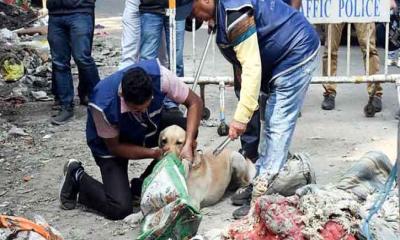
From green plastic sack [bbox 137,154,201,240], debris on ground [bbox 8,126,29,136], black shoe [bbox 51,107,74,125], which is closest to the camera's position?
green plastic sack [bbox 137,154,201,240]

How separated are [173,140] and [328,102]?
3286mm

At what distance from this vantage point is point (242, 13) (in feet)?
17.4

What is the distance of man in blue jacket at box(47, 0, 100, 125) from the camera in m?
8.32

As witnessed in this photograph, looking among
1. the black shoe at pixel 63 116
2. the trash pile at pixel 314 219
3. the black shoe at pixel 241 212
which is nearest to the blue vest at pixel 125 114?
the black shoe at pixel 241 212

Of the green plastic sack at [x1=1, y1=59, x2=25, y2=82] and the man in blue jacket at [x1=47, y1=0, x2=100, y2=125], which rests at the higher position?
the man in blue jacket at [x1=47, y1=0, x2=100, y2=125]

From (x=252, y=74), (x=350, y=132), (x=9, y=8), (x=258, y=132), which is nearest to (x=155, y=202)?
(x=252, y=74)

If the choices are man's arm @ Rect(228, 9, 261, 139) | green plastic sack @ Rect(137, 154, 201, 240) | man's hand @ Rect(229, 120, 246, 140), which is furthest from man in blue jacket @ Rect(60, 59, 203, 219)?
man's arm @ Rect(228, 9, 261, 139)

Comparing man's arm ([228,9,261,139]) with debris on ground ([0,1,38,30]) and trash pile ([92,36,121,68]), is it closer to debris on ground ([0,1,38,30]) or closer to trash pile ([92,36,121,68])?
trash pile ([92,36,121,68])

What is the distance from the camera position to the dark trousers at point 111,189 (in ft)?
19.2

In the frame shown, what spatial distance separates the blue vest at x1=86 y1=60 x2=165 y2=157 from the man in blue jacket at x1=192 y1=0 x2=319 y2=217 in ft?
1.76

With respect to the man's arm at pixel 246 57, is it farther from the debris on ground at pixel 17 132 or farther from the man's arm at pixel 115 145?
the debris on ground at pixel 17 132

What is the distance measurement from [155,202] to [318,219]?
1172 millimetres

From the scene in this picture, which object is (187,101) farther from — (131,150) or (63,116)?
(63,116)

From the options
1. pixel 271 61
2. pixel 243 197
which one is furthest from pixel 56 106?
pixel 271 61
